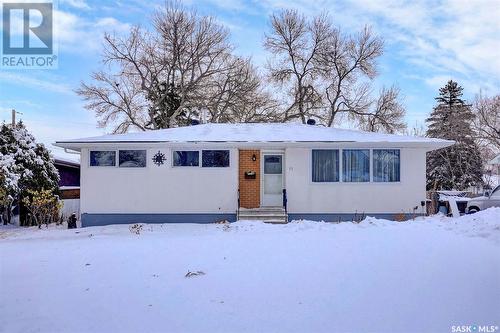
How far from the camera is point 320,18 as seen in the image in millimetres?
28922

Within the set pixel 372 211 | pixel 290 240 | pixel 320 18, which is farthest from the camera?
pixel 320 18

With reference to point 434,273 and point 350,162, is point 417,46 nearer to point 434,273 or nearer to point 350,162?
point 350,162

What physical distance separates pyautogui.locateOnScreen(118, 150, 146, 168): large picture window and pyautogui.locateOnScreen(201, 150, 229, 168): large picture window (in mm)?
2025

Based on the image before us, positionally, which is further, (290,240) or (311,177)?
(311,177)

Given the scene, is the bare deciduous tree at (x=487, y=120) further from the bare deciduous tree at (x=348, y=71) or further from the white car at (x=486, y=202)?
the white car at (x=486, y=202)

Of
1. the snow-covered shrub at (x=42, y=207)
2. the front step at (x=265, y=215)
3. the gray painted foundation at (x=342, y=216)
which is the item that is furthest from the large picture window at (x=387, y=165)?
the snow-covered shrub at (x=42, y=207)

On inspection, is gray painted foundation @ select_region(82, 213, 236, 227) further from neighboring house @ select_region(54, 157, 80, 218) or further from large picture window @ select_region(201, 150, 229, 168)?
neighboring house @ select_region(54, 157, 80, 218)

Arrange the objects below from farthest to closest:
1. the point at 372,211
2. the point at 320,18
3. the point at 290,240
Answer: the point at 320,18 < the point at 372,211 < the point at 290,240

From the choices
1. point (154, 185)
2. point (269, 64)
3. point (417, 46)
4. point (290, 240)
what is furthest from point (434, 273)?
point (269, 64)

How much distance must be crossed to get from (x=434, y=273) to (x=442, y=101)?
3328 centimetres

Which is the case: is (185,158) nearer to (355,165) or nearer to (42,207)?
(42,207)

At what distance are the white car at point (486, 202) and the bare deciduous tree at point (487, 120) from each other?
17.7m

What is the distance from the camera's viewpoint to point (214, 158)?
12711 mm

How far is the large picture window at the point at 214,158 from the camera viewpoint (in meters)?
12.7
